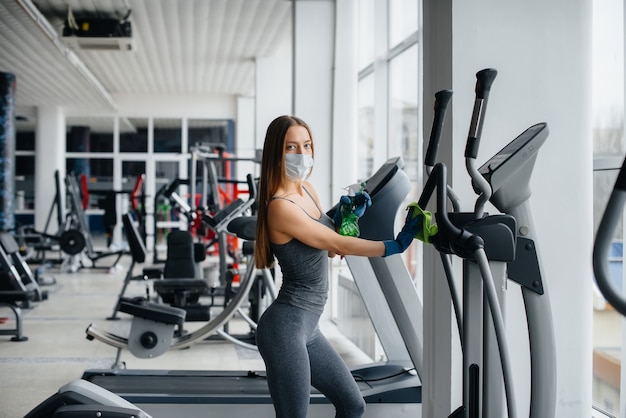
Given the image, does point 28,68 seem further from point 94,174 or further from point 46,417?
point 46,417

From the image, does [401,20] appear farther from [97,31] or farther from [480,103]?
[97,31]

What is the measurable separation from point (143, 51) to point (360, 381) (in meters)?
8.28

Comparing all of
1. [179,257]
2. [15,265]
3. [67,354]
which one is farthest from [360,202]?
[15,265]

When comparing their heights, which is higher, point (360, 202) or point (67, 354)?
point (360, 202)

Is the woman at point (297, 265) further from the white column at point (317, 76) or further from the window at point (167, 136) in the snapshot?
the window at point (167, 136)

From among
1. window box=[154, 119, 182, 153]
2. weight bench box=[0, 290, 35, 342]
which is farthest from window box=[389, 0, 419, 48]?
window box=[154, 119, 182, 153]

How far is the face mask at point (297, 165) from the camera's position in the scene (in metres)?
2.33

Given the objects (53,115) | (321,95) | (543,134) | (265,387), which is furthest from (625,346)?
(53,115)

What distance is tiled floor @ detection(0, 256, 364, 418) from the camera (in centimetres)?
420

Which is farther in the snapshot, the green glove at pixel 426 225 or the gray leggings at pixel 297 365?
the gray leggings at pixel 297 365

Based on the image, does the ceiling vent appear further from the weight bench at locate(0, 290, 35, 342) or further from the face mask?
the face mask

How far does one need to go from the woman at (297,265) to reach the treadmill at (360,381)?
0.33 metres

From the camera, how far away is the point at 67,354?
5160 mm

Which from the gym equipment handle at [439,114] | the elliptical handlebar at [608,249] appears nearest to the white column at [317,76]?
the gym equipment handle at [439,114]
